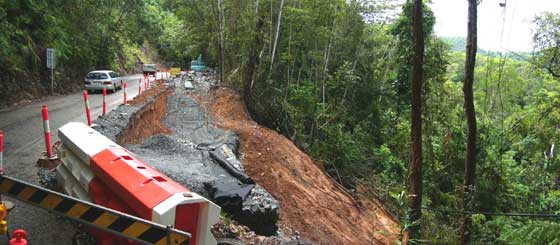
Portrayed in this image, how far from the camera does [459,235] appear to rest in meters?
11.2

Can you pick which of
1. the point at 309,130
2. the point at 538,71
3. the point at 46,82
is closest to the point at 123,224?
the point at 538,71

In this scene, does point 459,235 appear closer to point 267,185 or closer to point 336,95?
point 267,185

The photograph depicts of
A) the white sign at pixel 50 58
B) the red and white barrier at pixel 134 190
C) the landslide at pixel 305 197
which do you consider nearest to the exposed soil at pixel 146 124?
the landslide at pixel 305 197

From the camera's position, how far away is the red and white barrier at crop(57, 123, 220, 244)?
4023 millimetres

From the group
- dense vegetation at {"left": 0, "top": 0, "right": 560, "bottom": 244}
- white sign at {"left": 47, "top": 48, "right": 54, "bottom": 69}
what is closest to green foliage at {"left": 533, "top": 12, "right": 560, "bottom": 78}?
dense vegetation at {"left": 0, "top": 0, "right": 560, "bottom": 244}

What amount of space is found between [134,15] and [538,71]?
37176 mm

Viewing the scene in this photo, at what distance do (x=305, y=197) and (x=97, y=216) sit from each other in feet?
26.3

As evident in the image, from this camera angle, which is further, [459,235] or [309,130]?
[309,130]

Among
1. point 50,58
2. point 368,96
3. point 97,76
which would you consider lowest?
point 368,96

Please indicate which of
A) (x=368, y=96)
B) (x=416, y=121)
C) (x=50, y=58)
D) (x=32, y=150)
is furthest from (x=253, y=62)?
(x=368, y=96)

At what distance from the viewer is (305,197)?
36.7 feet

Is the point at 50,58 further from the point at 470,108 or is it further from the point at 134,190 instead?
the point at 134,190

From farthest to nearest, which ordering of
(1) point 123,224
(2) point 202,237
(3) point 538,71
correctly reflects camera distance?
(3) point 538,71, (2) point 202,237, (1) point 123,224

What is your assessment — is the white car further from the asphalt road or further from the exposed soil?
the exposed soil
